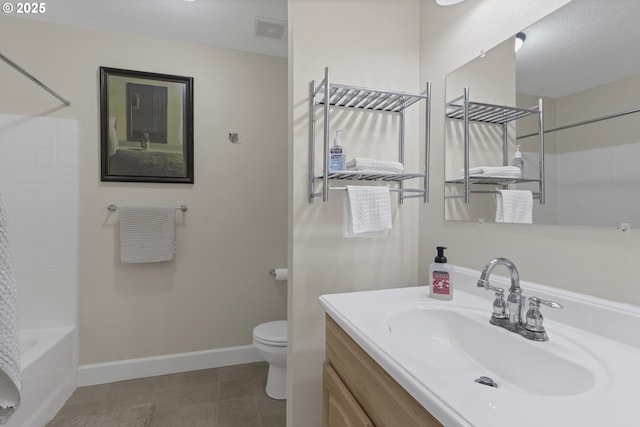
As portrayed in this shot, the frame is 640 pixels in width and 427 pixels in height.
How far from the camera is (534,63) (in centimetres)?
95

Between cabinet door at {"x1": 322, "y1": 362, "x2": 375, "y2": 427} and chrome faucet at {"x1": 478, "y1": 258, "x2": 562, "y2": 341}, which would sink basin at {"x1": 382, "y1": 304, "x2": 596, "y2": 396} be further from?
cabinet door at {"x1": 322, "y1": 362, "x2": 375, "y2": 427}

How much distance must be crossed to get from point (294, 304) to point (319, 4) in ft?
4.16

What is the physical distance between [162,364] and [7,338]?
180cm

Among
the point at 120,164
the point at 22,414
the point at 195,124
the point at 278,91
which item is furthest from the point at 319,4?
the point at 22,414

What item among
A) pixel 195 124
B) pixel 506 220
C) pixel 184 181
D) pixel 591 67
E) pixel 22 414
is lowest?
pixel 22 414

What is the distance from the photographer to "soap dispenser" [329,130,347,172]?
45.5 inches

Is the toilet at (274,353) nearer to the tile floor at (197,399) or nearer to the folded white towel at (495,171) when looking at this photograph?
the tile floor at (197,399)

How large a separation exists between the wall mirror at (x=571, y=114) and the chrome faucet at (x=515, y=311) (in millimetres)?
245

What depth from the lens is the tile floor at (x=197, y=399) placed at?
1622 millimetres

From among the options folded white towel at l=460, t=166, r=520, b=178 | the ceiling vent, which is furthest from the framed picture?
folded white towel at l=460, t=166, r=520, b=178

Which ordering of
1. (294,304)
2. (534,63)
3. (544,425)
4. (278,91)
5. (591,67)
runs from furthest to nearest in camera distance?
(278,91) → (294,304) → (534,63) → (591,67) → (544,425)

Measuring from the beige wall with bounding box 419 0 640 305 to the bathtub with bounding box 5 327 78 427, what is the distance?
2.02 meters

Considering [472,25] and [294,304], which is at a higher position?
[472,25]

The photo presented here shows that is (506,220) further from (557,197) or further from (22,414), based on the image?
(22,414)
